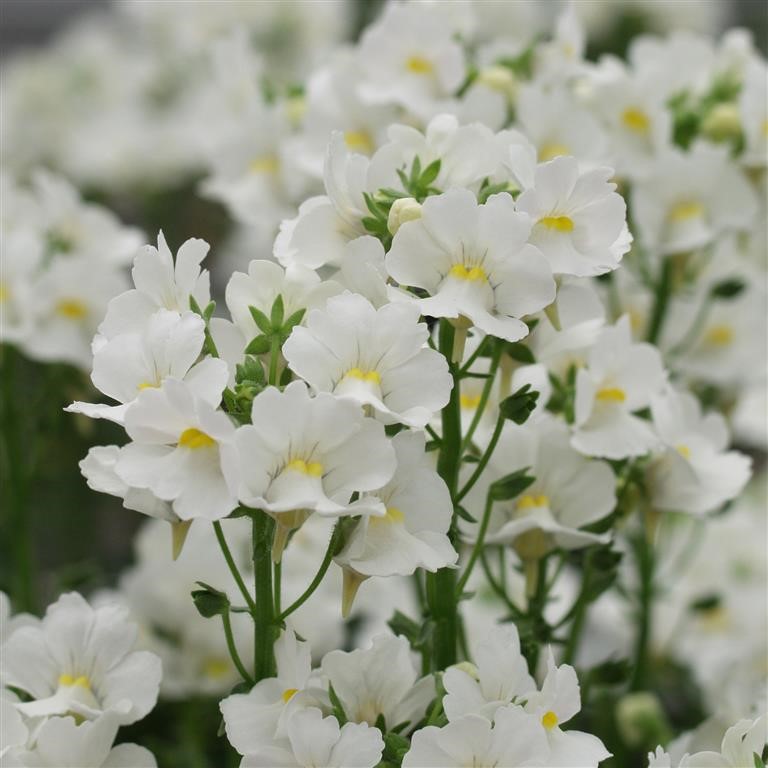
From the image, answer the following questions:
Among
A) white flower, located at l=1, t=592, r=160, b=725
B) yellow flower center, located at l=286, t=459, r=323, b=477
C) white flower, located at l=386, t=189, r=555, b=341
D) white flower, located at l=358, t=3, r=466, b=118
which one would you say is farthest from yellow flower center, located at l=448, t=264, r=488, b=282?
white flower, located at l=358, t=3, r=466, b=118

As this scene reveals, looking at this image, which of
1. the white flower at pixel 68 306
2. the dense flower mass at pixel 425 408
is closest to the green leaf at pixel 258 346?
the dense flower mass at pixel 425 408

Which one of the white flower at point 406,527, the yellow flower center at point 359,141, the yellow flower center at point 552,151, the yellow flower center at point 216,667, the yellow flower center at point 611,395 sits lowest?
the yellow flower center at point 216,667

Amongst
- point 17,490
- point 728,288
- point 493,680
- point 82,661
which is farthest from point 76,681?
point 728,288

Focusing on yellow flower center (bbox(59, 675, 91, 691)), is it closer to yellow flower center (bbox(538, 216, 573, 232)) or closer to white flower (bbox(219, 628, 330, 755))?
white flower (bbox(219, 628, 330, 755))

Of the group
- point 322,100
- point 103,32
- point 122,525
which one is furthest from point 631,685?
point 103,32

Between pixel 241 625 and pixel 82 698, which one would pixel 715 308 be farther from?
pixel 82 698

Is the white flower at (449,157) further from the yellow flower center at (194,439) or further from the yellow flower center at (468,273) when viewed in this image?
the yellow flower center at (194,439)

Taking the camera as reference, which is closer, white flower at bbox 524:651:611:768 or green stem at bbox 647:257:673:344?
white flower at bbox 524:651:611:768
